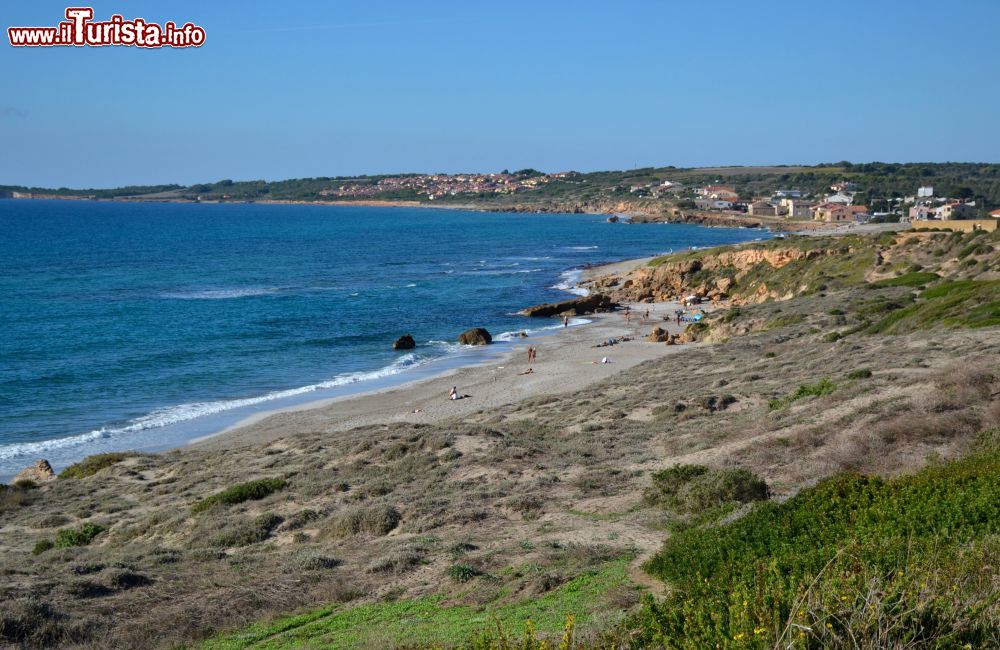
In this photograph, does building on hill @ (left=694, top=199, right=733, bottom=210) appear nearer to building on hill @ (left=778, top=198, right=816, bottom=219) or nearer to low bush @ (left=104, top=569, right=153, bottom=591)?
building on hill @ (left=778, top=198, right=816, bottom=219)

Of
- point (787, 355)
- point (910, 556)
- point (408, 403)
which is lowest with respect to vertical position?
point (408, 403)

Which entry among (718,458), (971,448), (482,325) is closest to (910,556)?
(971,448)

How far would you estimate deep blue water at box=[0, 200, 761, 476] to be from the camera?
33.4 m

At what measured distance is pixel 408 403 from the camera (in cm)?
3378

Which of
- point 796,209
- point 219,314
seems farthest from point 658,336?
point 796,209

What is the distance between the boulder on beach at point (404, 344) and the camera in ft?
153

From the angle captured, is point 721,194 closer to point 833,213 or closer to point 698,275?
point 833,213

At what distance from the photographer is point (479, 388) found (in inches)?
1423

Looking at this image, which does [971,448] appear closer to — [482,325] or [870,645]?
[870,645]

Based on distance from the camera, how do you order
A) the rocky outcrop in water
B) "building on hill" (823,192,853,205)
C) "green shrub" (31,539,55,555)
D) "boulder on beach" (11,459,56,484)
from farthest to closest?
"building on hill" (823,192,853,205)
the rocky outcrop in water
"boulder on beach" (11,459,56,484)
"green shrub" (31,539,55,555)

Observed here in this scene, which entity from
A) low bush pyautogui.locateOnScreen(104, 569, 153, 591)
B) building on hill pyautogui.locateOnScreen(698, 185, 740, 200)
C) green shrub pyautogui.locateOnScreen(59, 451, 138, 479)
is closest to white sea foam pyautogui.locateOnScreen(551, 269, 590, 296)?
green shrub pyautogui.locateOnScreen(59, 451, 138, 479)

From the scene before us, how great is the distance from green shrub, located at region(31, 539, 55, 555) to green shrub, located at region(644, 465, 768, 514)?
10702mm

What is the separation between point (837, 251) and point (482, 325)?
26.3 meters

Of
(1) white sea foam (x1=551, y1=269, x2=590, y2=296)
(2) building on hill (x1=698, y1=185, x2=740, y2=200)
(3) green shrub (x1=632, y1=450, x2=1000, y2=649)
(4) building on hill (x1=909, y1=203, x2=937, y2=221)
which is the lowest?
(1) white sea foam (x1=551, y1=269, x2=590, y2=296)
